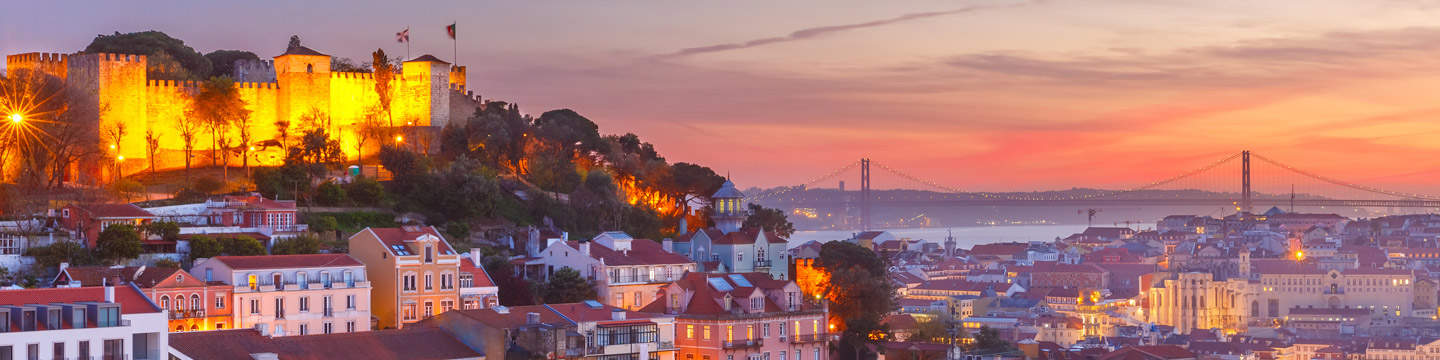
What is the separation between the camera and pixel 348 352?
24859 mm

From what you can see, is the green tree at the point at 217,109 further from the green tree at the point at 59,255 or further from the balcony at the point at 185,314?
the balcony at the point at 185,314

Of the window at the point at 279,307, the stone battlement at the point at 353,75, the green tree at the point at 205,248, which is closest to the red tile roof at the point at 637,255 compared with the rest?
the green tree at the point at 205,248

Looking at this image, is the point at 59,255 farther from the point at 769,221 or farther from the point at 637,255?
the point at 769,221

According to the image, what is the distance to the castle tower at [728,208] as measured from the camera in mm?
42969

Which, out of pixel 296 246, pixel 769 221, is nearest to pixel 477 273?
pixel 296 246

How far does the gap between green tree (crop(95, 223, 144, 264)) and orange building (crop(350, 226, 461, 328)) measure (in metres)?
3.59

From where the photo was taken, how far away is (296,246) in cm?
3131

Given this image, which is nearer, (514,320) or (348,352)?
(348,352)

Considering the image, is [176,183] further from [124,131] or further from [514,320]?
[514,320]

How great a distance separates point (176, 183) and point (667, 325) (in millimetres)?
13289

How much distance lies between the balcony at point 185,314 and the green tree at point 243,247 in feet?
11.6

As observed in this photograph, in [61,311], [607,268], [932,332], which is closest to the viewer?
[61,311]

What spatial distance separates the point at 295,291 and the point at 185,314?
1.98 metres

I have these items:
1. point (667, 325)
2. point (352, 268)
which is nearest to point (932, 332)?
point (667, 325)
